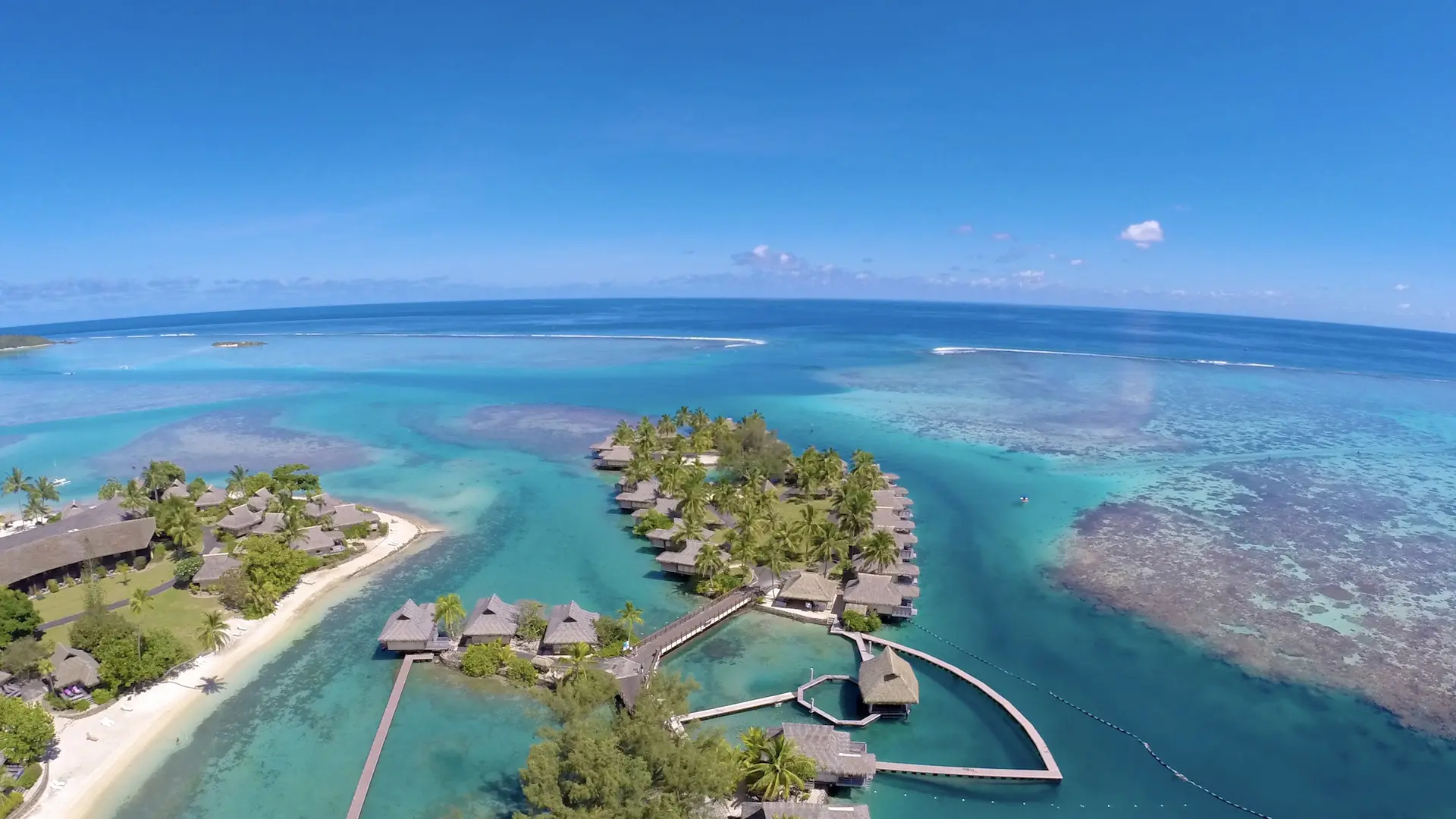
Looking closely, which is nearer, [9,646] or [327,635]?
[9,646]

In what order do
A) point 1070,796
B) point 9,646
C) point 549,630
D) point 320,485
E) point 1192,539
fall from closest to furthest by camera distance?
point 1070,796, point 9,646, point 549,630, point 1192,539, point 320,485

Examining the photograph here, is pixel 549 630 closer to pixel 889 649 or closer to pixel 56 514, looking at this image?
pixel 889 649

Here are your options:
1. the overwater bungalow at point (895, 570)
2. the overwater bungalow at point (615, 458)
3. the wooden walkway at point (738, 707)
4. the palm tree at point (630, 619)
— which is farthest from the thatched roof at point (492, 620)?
the overwater bungalow at point (615, 458)

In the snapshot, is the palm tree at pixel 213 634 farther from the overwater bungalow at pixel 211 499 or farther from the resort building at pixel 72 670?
the overwater bungalow at pixel 211 499

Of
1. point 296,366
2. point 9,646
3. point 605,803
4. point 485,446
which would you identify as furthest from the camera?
point 296,366

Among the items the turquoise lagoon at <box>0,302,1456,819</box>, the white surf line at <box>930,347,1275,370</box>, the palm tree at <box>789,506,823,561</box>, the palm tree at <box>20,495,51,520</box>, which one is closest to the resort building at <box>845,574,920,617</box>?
the turquoise lagoon at <box>0,302,1456,819</box>

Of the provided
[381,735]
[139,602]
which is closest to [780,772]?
[381,735]

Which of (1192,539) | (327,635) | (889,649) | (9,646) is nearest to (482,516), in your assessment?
(327,635)
